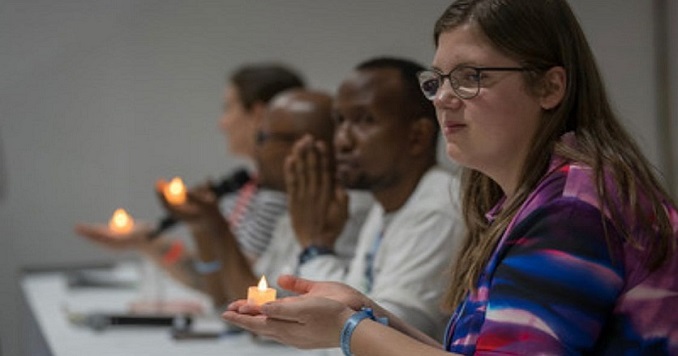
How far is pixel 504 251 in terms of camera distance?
1.10 m

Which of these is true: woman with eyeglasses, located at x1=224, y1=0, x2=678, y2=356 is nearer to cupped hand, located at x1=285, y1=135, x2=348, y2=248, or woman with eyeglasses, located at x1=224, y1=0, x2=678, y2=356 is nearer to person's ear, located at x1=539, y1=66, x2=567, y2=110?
person's ear, located at x1=539, y1=66, x2=567, y2=110

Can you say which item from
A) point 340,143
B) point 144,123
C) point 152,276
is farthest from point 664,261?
point 144,123

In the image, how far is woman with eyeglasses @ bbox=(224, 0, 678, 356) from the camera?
1.04 meters

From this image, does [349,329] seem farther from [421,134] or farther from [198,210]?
[198,210]

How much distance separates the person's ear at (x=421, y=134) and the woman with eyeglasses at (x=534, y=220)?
1.95 ft

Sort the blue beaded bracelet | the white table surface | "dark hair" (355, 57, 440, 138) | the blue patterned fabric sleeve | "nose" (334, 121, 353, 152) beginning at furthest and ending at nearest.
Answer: the white table surface < "nose" (334, 121, 353, 152) < "dark hair" (355, 57, 440, 138) < the blue beaded bracelet < the blue patterned fabric sleeve

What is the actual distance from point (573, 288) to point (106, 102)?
3165mm

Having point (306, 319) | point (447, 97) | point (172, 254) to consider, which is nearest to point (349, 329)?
point (306, 319)

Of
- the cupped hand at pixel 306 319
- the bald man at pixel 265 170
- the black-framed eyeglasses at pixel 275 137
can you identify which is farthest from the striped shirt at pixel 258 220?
the cupped hand at pixel 306 319

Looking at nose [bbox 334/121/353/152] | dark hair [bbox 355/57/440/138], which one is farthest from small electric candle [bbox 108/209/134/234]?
dark hair [bbox 355/57/440/138]

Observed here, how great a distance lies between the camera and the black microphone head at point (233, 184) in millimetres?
3295

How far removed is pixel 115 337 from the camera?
2477 millimetres

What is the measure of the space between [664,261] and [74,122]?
3.21m

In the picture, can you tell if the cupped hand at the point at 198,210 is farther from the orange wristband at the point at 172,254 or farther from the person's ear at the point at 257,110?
the person's ear at the point at 257,110
